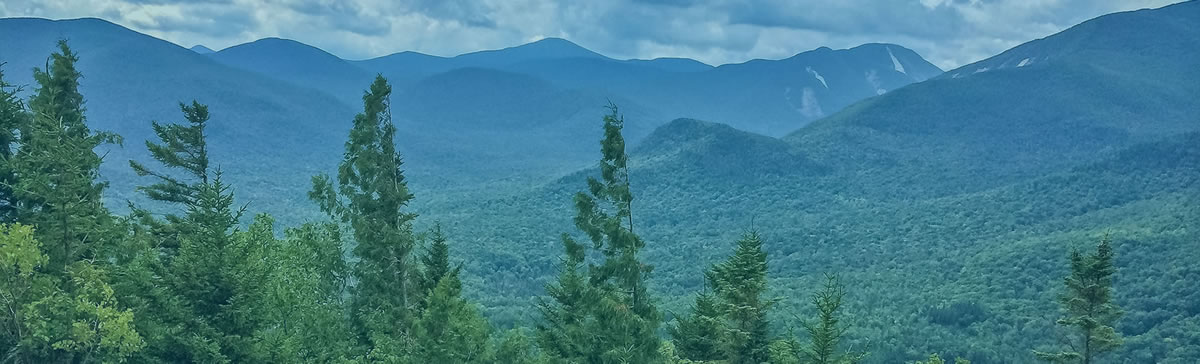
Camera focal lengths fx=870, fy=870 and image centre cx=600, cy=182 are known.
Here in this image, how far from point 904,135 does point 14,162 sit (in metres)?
165

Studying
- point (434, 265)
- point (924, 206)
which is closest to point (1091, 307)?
point (434, 265)

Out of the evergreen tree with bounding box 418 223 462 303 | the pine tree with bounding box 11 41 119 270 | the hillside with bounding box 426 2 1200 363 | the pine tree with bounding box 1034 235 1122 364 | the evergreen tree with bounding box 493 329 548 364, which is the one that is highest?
the pine tree with bounding box 11 41 119 270

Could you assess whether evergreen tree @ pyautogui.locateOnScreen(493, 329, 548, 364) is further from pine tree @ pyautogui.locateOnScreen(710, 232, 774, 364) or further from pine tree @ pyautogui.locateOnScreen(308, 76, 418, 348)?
pine tree @ pyautogui.locateOnScreen(710, 232, 774, 364)

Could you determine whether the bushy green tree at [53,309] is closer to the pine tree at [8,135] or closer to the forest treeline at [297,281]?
the forest treeline at [297,281]

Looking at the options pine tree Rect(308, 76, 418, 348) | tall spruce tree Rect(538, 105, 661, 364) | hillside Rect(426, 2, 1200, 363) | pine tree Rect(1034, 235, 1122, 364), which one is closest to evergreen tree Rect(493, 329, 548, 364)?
pine tree Rect(308, 76, 418, 348)

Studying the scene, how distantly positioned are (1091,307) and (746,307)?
9.14m

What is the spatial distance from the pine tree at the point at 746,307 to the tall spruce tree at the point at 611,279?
3506 millimetres

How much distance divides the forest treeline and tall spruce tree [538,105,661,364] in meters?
0.05

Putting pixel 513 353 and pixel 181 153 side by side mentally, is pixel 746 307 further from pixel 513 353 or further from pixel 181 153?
pixel 181 153

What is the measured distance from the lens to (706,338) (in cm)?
2923

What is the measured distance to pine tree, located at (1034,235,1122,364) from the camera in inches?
901

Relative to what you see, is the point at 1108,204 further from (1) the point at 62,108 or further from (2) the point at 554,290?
(1) the point at 62,108

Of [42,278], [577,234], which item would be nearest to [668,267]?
[577,234]

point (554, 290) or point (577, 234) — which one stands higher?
point (554, 290)
